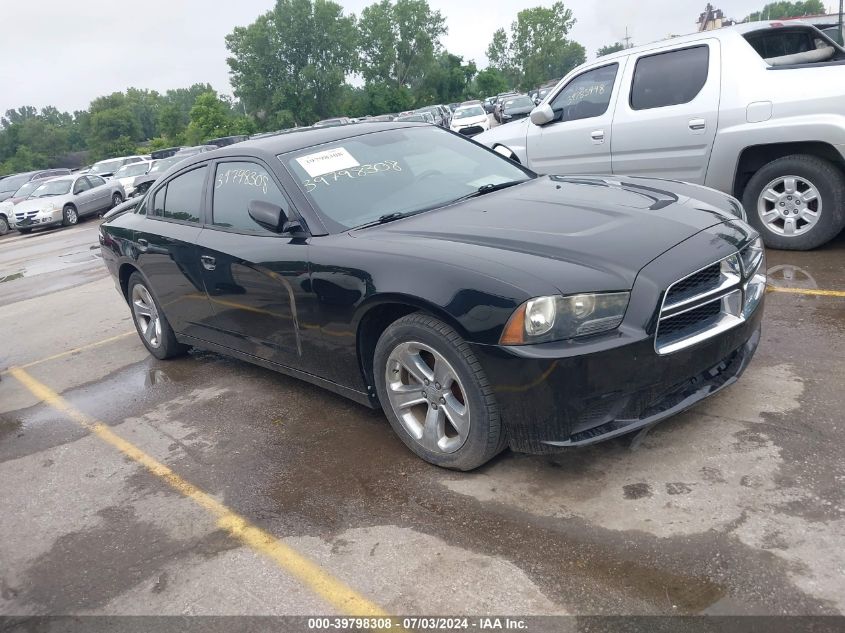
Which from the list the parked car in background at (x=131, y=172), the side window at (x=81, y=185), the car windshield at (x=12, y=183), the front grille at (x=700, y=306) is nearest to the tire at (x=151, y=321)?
the front grille at (x=700, y=306)

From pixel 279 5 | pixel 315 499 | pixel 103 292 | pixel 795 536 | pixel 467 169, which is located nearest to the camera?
pixel 795 536

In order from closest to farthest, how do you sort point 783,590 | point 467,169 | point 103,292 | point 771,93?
point 783,590 → point 467,169 → point 771,93 → point 103,292

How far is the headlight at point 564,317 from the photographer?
9.59ft

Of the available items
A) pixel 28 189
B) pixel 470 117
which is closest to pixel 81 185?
pixel 28 189

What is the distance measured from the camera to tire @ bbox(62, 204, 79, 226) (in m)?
21.6

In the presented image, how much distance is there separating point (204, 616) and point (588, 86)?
20.2 feet

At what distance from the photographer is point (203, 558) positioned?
3.08 metres

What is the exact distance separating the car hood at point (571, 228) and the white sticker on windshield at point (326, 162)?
59 centimetres

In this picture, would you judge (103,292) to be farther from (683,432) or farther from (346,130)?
(683,432)

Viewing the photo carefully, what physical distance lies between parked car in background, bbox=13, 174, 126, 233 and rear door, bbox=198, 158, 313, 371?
19089 mm

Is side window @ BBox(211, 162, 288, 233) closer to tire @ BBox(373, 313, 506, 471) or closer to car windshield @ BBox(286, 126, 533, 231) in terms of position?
car windshield @ BBox(286, 126, 533, 231)

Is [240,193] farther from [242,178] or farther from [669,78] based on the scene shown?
[669,78]

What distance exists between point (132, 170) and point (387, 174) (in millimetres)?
24577

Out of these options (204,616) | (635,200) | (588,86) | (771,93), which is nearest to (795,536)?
(635,200)
